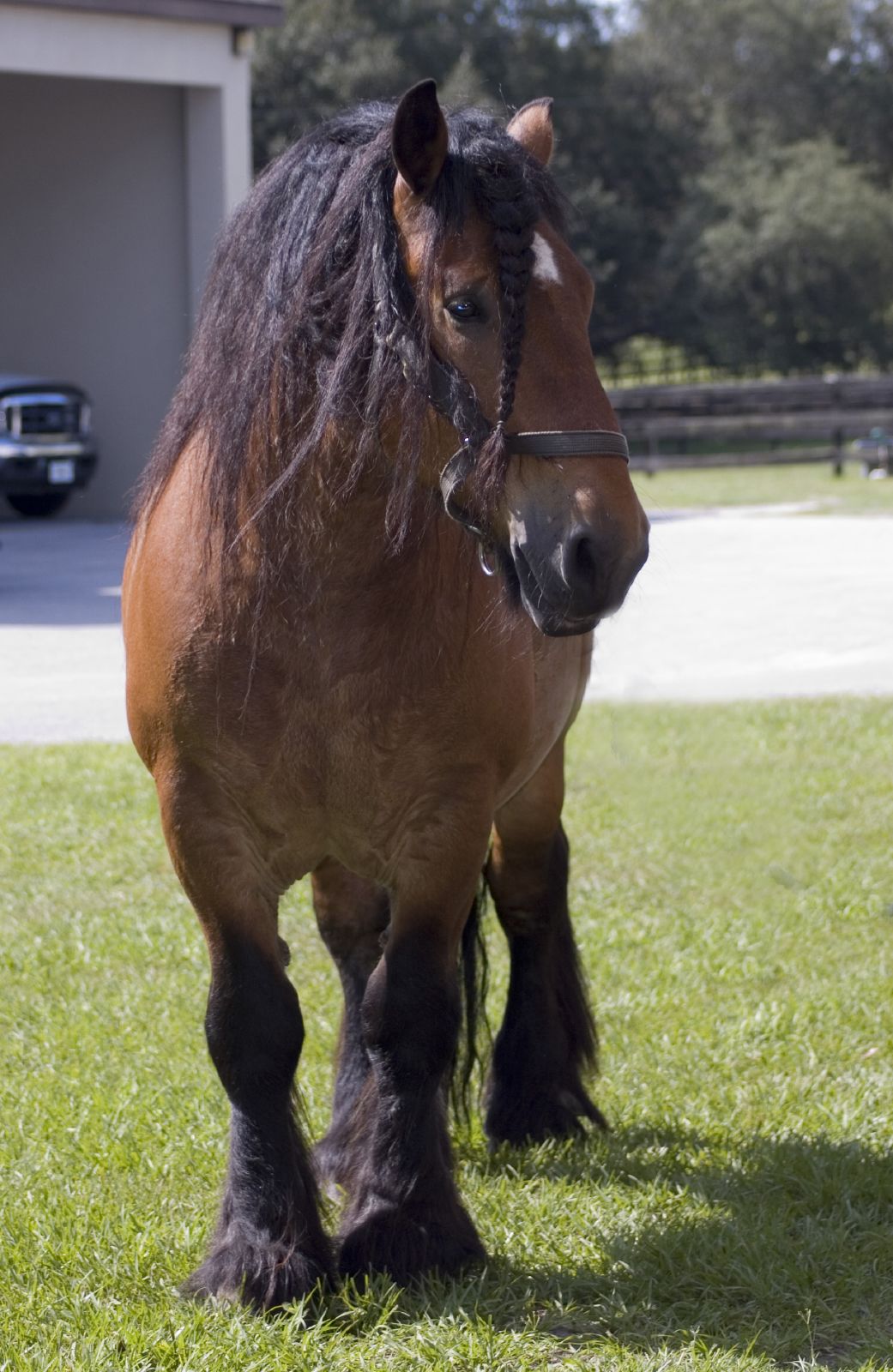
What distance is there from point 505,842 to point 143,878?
86.8 inches

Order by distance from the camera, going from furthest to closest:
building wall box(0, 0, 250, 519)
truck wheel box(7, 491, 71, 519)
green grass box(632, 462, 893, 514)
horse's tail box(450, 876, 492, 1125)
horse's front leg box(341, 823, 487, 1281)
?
green grass box(632, 462, 893, 514) → truck wheel box(7, 491, 71, 519) → building wall box(0, 0, 250, 519) → horse's tail box(450, 876, 492, 1125) → horse's front leg box(341, 823, 487, 1281)

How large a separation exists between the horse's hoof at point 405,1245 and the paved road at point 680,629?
346 centimetres

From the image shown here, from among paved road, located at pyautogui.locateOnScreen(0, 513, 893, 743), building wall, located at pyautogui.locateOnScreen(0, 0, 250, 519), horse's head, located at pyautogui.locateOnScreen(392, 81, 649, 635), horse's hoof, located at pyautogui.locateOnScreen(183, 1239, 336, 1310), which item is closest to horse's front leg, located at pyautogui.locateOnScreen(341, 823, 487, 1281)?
horse's hoof, located at pyautogui.locateOnScreen(183, 1239, 336, 1310)

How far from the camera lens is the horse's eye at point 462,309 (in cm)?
230

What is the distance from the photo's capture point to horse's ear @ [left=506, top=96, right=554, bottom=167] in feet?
8.91

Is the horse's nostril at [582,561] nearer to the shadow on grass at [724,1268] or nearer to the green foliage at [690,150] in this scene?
the shadow on grass at [724,1268]

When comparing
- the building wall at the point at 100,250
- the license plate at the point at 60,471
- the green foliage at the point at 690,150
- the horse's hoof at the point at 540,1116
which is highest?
the green foliage at the point at 690,150

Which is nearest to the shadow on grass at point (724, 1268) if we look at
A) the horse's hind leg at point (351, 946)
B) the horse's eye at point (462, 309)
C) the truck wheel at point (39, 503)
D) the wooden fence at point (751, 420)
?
the horse's hind leg at point (351, 946)

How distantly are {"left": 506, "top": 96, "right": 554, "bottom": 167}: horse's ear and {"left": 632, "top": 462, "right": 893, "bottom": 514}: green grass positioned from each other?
13575 mm

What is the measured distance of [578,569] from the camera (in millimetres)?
2238

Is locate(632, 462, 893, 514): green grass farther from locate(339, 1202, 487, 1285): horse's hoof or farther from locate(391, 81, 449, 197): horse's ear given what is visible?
locate(391, 81, 449, 197): horse's ear

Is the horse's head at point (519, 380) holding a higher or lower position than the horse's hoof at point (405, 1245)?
higher

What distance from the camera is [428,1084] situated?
291cm

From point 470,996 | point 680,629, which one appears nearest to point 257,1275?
point 470,996
